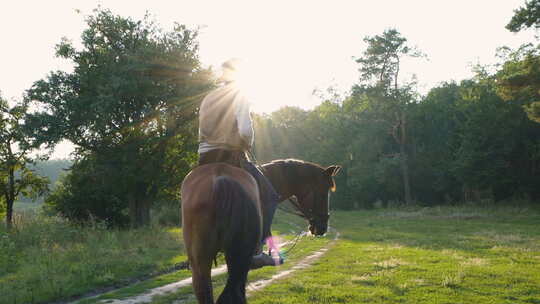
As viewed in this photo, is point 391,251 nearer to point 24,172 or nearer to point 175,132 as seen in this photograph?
point 175,132

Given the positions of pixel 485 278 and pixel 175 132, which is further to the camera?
pixel 175 132

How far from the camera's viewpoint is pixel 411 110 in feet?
169

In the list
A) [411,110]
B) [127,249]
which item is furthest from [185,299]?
[411,110]

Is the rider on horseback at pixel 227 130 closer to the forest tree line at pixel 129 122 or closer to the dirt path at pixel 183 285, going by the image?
the dirt path at pixel 183 285

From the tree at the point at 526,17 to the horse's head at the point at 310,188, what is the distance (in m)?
19.8

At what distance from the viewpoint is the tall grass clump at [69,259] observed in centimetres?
980

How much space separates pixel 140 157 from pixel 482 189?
35.6 metres

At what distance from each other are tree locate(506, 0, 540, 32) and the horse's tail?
74.9ft

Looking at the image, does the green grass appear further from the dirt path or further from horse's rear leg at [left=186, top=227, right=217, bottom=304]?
horse's rear leg at [left=186, top=227, right=217, bottom=304]

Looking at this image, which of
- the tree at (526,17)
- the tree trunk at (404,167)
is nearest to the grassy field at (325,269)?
the tree at (526,17)

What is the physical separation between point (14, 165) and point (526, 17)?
2986cm

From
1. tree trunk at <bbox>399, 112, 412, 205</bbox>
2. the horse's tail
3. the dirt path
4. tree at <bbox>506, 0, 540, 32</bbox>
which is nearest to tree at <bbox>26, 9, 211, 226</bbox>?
the dirt path

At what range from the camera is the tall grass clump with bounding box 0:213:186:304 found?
9805 millimetres

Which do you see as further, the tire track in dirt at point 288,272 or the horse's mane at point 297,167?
the tire track in dirt at point 288,272
